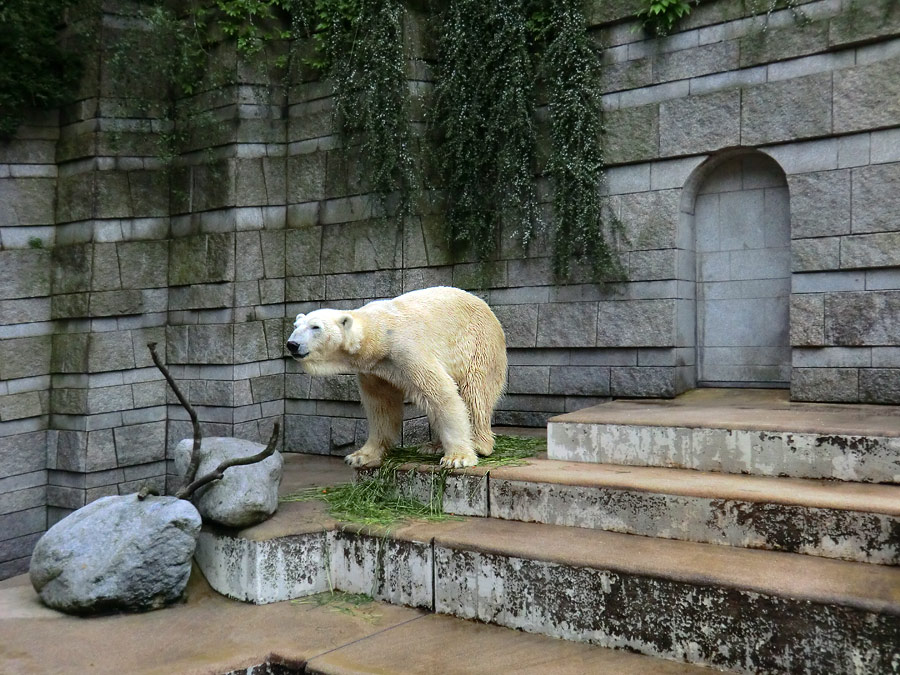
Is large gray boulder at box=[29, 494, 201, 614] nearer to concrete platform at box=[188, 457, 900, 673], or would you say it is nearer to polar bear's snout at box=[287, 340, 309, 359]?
concrete platform at box=[188, 457, 900, 673]

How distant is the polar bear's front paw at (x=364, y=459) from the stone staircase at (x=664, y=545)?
0.29 meters

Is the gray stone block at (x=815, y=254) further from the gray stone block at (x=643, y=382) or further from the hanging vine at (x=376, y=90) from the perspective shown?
the hanging vine at (x=376, y=90)

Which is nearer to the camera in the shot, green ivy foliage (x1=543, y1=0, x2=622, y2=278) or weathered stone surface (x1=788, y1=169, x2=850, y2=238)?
weathered stone surface (x1=788, y1=169, x2=850, y2=238)

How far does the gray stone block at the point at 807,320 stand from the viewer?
5.25m

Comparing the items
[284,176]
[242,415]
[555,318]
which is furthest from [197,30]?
[555,318]

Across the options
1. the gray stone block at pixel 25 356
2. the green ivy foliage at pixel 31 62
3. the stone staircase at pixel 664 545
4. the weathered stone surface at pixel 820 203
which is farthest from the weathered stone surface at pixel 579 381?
the green ivy foliage at pixel 31 62

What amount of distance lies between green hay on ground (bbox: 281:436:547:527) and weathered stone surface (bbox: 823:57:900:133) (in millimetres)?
2927

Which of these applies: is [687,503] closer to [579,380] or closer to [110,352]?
[579,380]

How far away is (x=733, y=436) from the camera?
4109 mm

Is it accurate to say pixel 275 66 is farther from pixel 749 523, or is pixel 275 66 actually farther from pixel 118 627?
pixel 749 523

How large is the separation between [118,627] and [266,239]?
3.85 meters

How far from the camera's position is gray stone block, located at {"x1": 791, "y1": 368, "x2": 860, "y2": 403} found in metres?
5.13

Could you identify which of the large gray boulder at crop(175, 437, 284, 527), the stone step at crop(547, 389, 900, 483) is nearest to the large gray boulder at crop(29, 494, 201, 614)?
the large gray boulder at crop(175, 437, 284, 527)

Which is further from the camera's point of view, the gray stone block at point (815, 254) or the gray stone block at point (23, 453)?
the gray stone block at point (23, 453)
